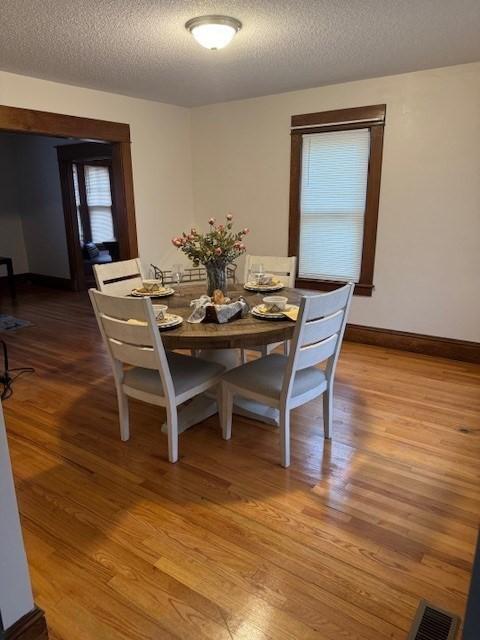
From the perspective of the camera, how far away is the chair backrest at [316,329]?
202 centimetres

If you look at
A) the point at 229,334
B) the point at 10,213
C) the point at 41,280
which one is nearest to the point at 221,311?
the point at 229,334

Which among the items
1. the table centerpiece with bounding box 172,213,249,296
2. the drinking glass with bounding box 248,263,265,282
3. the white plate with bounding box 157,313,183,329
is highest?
the table centerpiece with bounding box 172,213,249,296

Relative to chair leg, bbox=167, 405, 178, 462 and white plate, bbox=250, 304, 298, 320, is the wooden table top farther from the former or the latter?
chair leg, bbox=167, 405, 178, 462

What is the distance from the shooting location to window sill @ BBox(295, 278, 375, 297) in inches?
161

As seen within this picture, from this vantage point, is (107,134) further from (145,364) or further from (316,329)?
(316,329)

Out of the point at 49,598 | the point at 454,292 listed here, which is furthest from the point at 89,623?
the point at 454,292

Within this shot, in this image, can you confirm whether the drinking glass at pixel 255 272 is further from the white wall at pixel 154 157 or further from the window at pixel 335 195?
the white wall at pixel 154 157

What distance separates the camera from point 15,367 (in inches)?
146

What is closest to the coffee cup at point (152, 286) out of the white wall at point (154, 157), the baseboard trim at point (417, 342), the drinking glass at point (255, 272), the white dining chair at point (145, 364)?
the white dining chair at point (145, 364)

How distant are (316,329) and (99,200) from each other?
24.1 ft

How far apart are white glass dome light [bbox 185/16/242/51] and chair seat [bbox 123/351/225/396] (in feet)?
6.01

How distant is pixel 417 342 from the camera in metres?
3.92

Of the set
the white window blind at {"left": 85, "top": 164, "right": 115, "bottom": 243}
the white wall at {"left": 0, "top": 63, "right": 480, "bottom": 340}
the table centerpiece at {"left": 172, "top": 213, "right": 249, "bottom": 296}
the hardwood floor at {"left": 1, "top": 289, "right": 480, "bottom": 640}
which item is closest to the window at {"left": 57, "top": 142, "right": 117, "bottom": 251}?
the white window blind at {"left": 85, "top": 164, "right": 115, "bottom": 243}

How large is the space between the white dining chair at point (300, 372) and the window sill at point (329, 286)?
1.82 metres
